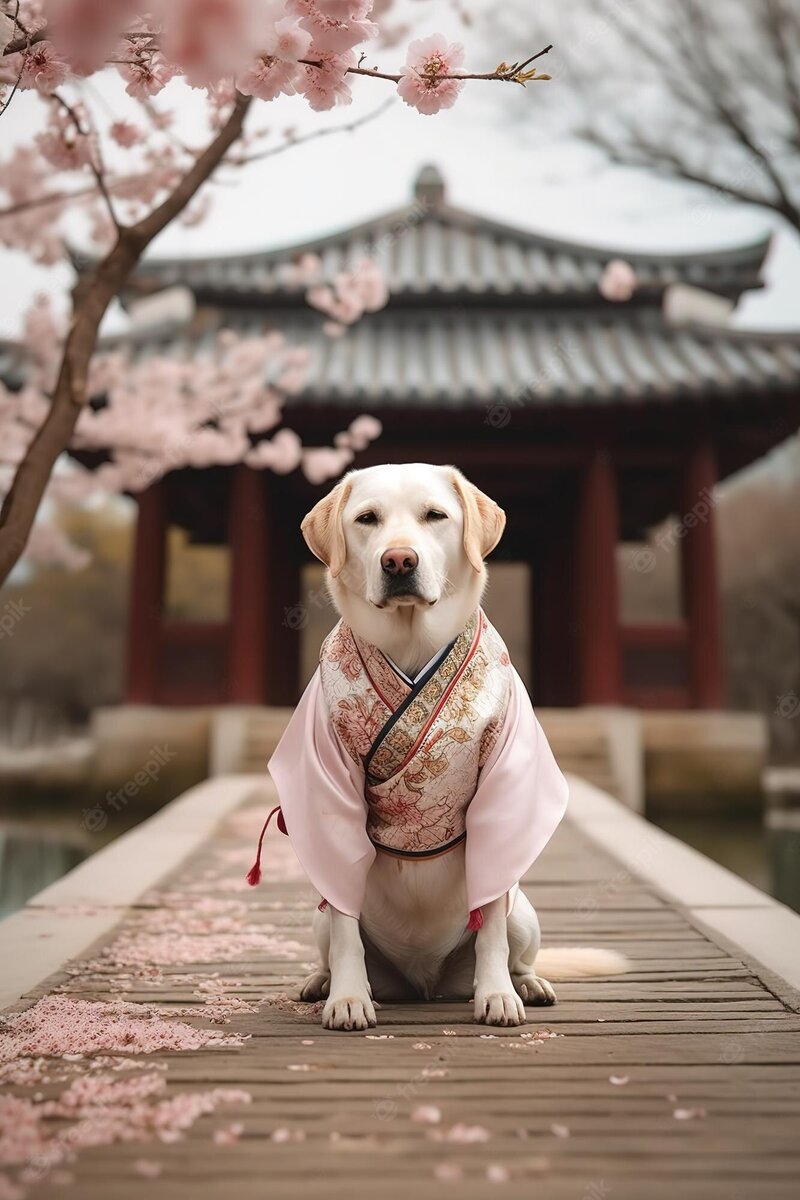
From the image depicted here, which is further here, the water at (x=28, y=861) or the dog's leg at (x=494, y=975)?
the water at (x=28, y=861)

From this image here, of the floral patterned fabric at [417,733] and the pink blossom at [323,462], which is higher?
the pink blossom at [323,462]

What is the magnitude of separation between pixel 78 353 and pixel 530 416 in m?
6.94

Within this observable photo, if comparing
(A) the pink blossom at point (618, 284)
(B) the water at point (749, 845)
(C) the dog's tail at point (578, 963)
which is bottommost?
(B) the water at point (749, 845)

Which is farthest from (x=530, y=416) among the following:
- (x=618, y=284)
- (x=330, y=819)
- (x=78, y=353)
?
(x=330, y=819)

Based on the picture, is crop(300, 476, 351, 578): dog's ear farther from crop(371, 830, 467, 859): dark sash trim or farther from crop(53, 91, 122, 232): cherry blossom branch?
crop(53, 91, 122, 232): cherry blossom branch

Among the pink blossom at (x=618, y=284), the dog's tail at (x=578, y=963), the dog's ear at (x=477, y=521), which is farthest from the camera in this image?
the pink blossom at (x=618, y=284)

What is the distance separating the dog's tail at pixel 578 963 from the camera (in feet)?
9.25

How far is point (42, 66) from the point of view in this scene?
235 cm

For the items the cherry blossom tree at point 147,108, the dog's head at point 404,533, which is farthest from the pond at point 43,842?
the dog's head at point 404,533

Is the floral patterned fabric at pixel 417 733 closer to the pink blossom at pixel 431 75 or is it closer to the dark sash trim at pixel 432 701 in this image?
the dark sash trim at pixel 432 701

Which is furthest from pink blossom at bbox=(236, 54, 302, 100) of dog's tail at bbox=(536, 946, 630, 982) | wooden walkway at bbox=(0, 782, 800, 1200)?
dog's tail at bbox=(536, 946, 630, 982)

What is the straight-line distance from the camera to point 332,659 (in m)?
2.45

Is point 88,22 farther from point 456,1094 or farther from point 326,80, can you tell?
point 456,1094

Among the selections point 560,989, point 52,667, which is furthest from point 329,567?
point 52,667
